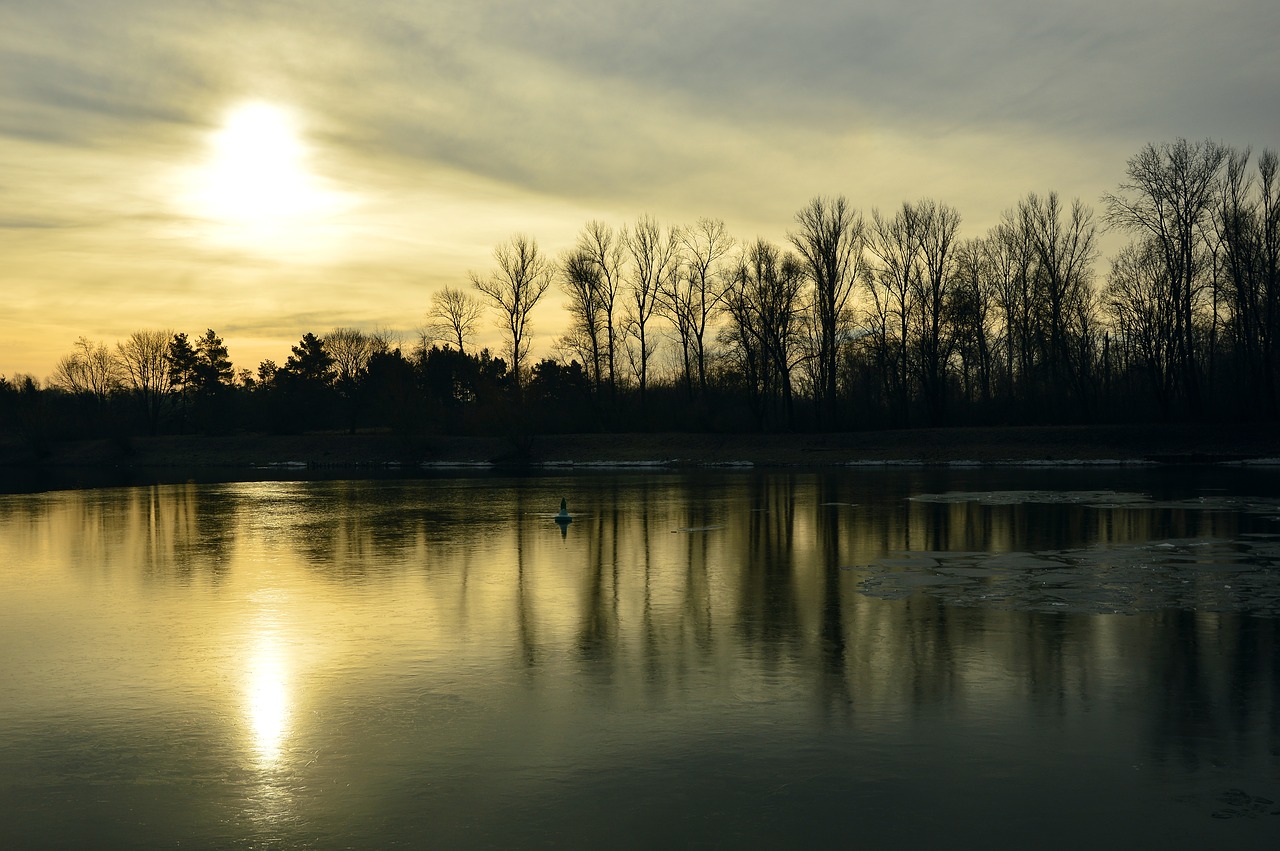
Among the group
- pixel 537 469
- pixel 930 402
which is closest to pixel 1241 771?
pixel 537 469

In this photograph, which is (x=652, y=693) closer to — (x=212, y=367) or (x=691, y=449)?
(x=691, y=449)

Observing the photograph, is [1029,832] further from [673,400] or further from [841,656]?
[673,400]

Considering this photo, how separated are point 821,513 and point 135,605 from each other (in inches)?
633

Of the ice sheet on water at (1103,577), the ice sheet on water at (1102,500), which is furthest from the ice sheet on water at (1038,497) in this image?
the ice sheet on water at (1103,577)

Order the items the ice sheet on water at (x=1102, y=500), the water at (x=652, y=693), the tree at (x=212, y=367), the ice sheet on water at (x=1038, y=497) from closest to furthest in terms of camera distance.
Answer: the water at (x=652, y=693) → the ice sheet on water at (x=1102, y=500) → the ice sheet on water at (x=1038, y=497) → the tree at (x=212, y=367)

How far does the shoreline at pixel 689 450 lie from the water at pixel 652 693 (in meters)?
32.7

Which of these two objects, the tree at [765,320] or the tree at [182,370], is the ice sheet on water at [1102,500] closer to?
the tree at [765,320]

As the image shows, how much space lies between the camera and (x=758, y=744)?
691 cm

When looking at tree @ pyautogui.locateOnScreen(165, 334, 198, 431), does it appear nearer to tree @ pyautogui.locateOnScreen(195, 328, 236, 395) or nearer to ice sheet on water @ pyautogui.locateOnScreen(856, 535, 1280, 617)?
tree @ pyautogui.locateOnScreen(195, 328, 236, 395)

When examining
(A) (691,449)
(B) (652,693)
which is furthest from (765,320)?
(B) (652,693)

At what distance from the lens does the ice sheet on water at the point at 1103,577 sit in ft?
39.0

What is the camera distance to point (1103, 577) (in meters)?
13.6

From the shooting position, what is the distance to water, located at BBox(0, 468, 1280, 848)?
5730 millimetres

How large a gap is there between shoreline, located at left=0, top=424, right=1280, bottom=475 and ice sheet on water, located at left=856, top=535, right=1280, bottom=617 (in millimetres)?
33586
